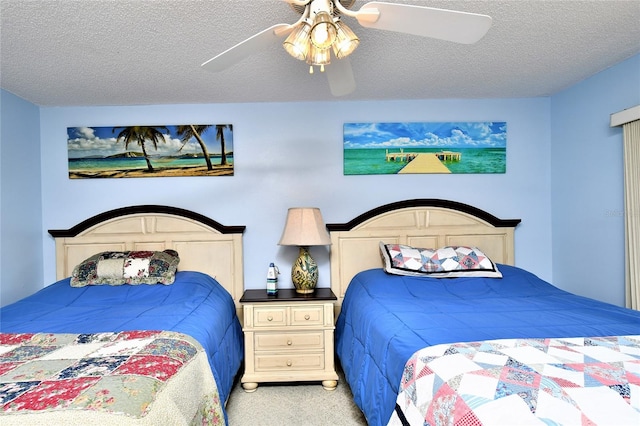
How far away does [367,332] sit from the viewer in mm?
2074

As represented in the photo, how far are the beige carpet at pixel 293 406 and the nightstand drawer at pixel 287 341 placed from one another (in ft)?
0.93

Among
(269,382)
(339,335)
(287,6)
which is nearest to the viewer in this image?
(287,6)

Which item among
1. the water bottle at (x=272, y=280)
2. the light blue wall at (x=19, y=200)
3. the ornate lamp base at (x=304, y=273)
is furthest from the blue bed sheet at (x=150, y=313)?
the ornate lamp base at (x=304, y=273)

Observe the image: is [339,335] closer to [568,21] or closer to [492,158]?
[492,158]

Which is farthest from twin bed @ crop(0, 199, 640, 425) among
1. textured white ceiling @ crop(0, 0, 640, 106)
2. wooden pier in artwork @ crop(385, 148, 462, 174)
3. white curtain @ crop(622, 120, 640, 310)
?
textured white ceiling @ crop(0, 0, 640, 106)

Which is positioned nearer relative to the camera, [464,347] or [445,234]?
[464,347]

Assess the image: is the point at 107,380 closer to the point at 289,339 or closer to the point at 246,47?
the point at 246,47

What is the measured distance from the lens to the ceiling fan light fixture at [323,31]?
1249mm

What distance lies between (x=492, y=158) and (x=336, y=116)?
141cm

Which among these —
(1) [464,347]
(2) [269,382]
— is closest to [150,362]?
(1) [464,347]

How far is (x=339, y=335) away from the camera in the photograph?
278cm

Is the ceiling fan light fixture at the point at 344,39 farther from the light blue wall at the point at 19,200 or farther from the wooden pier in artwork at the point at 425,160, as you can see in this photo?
the light blue wall at the point at 19,200

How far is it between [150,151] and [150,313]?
154 cm

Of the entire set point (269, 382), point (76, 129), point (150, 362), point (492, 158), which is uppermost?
point (76, 129)
